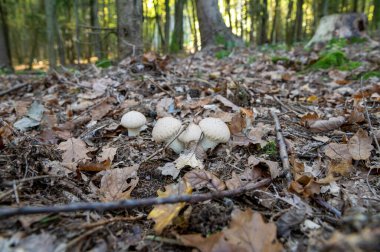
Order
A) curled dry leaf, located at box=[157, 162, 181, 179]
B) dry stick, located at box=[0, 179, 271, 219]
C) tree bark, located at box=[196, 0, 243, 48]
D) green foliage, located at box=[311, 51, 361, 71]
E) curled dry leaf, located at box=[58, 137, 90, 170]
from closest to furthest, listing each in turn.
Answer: dry stick, located at box=[0, 179, 271, 219] < curled dry leaf, located at box=[157, 162, 181, 179] < curled dry leaf, located at box=[58, 137, 90, 170] < green foliage, located at box=[311, 51, 361, 71] < tree bark, located at box=[196, 0, 243, 48]

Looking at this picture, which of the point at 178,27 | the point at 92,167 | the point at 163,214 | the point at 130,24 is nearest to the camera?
the point at 163,214

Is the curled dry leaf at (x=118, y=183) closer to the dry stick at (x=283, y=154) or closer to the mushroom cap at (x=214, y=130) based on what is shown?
the mushroom cap at (x=214, y=130)

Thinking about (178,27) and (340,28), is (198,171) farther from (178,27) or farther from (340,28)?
(178,27)

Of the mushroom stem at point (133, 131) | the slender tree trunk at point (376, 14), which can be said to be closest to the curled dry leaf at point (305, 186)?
the mushroom stem at point (133, 131)

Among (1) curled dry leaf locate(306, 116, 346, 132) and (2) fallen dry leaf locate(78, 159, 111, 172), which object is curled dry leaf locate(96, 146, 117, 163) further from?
(1) curled dry leaf locate(306, 116, 346, 132)

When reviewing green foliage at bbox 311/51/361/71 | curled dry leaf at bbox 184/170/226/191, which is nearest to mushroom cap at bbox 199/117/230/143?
curled dry leaf at bbox 184/170/226/191

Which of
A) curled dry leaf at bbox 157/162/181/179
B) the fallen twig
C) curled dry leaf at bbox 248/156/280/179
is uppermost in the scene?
curled dry leaf at bbox 248/156/280/179

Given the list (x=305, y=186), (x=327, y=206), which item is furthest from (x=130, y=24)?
(x=327, y=206)
